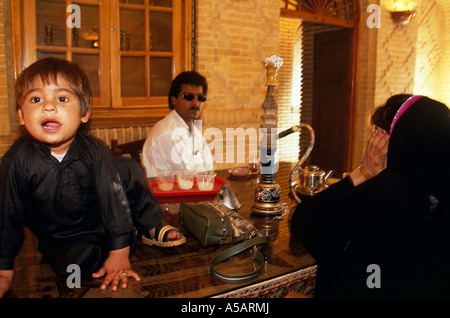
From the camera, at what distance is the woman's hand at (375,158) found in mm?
1692

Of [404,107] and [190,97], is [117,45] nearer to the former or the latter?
[190,97]

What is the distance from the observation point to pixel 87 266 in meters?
1.19

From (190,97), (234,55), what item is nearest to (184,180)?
(190,97)

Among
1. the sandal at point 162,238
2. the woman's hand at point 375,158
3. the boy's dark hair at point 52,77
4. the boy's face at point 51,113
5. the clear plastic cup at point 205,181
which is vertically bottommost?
the sandal at point 162,238

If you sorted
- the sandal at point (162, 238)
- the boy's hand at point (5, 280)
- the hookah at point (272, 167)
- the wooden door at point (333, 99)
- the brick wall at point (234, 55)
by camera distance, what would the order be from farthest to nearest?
1. the wooden door at point (333, 99)
2. the brick wall at point (234, 55)
3. the hookah at point (272, 167)
4. the sandal at point (162, 238)
5. the boy's hand at point (5, 280)

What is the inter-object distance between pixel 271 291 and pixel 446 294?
1.88ft

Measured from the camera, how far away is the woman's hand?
5.55 ft

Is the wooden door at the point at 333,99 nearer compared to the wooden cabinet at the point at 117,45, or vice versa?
the wooden cabinet at the point at 117,45

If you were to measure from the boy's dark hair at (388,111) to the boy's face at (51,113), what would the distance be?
1117mm

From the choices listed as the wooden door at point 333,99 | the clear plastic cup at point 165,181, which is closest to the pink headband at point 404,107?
the clear plastic cup at point 165,181

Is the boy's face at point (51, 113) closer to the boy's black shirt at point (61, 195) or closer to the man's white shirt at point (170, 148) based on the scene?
the boy's black shirt at point (61, 195)
